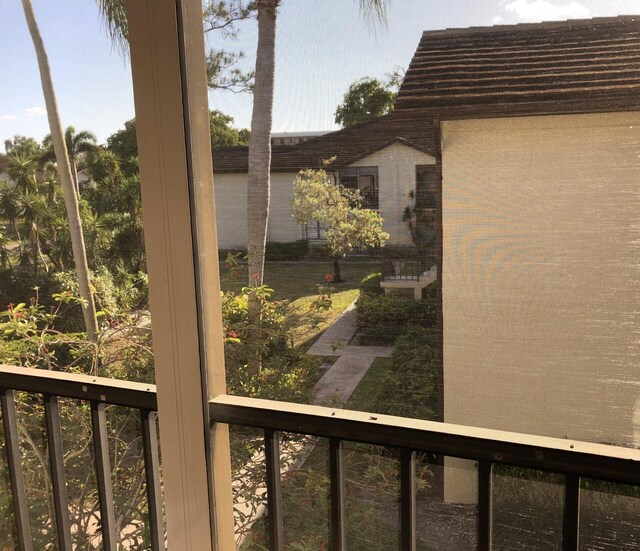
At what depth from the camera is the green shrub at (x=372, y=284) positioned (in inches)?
53.4

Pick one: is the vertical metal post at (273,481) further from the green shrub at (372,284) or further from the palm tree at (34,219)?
the palm tree at (34,219)

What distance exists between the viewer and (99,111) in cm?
170

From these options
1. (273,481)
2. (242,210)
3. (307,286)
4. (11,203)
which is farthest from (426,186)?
(11,203)

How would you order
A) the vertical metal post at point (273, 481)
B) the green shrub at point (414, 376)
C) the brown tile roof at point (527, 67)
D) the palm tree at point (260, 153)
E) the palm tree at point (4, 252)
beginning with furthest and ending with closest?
1. the palm tree at point (4, 252)
2. the vertical metal post at point (273, 481)
3. the palm tree at point (260, 153)
4. the green shrub at point (414, 376)
5. the brown tile roof at point (527, 67)

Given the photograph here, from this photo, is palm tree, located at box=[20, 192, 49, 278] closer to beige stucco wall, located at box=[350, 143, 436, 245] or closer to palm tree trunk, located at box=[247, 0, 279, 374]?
palm tree trunk, located at box=[247, 0, 279, 374]

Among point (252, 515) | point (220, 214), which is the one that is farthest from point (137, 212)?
point (252, 515)

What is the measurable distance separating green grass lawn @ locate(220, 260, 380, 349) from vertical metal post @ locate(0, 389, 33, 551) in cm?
108

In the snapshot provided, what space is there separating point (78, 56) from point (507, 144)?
127 centimetres

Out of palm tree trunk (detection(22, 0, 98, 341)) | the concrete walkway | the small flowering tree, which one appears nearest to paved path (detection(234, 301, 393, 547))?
the concrete walkway

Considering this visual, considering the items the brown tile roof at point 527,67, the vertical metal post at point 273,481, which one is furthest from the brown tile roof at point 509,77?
the vertical metal post at point 273,481

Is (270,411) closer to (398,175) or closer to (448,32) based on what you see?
(398,175)

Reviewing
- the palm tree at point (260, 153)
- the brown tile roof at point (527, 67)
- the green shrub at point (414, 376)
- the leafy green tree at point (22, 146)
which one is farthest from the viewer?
the leafy green tree at point (22, 146)

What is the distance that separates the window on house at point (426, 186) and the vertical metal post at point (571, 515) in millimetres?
653

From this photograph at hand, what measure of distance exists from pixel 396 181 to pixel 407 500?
2.51 feet
